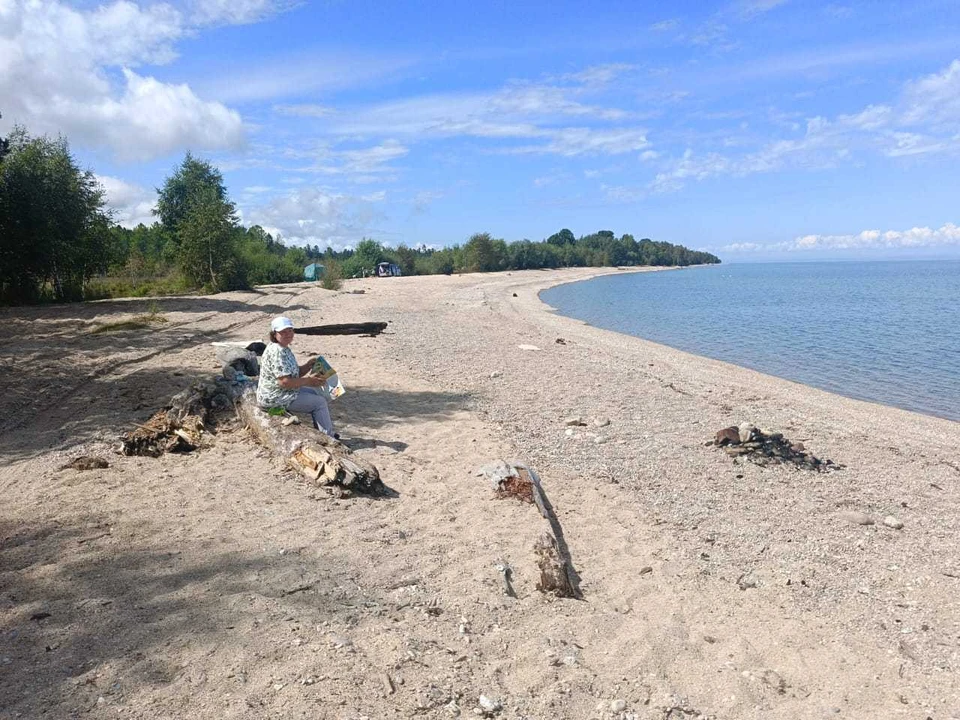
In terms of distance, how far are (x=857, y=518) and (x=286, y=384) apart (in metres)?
6.31

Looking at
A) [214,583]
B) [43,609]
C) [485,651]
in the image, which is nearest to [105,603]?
[43,609]

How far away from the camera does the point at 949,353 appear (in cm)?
2302

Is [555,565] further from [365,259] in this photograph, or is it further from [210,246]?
[365,259]

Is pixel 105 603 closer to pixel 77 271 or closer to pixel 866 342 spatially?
pixel 77 271

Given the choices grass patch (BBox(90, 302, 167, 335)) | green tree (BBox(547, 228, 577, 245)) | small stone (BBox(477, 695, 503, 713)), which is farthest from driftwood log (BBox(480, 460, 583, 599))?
green tree (BBox(547, 228, 577, 245))

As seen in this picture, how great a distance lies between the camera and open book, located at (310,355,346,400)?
784 cm

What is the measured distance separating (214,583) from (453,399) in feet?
23.1

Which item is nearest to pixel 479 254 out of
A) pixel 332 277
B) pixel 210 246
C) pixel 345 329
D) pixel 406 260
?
pixel 406 260

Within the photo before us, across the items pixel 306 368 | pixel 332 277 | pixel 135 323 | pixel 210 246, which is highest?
pixel 210 246

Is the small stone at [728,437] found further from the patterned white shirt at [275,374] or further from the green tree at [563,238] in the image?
the green tree at [563,238]

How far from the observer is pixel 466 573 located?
202 inches

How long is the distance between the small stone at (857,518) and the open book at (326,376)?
5738 millimetres

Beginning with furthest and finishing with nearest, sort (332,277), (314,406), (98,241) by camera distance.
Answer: (332,277)
(98,241)
(314,406)

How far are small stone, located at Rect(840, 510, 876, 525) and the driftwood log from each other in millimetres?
3148
